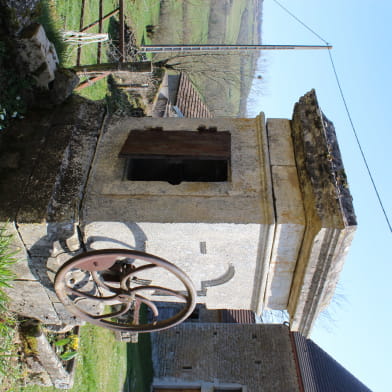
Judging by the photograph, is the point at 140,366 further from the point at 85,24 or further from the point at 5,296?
the point at 85,24

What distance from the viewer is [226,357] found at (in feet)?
42.3

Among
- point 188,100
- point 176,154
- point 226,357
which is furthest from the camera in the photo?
point 226,357

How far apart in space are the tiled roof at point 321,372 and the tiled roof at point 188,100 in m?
8.39

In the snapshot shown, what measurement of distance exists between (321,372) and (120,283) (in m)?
11.2

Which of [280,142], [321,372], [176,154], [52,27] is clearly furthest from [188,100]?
[321,372]

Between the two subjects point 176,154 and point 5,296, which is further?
point 5,296

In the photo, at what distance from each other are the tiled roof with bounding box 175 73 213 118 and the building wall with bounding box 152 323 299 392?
766cm

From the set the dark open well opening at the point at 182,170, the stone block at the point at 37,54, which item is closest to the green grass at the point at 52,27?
the stone block at the point at 37,54

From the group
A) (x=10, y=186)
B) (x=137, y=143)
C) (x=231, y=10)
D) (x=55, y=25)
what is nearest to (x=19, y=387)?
(x=10, y=186)

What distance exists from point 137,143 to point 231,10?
17254 millimetres

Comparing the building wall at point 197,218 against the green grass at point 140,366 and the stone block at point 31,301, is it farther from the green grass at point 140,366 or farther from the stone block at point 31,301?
the green grass at point 140,366

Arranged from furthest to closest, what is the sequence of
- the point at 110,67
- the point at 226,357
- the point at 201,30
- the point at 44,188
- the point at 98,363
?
the point at 201,30, the point at 226,357, the point at 98,363, the point at 110,67, the point at 44,188

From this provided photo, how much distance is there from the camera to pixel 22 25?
13.6 ft

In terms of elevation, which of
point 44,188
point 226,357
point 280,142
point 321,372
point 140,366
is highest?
point 280,142
